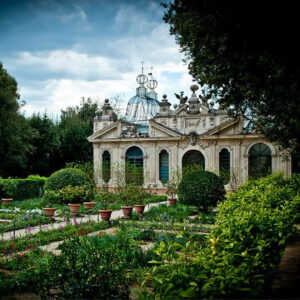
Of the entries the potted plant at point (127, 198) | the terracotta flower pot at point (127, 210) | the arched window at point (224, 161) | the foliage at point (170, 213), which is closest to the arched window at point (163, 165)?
the arched window at point (224, 161)

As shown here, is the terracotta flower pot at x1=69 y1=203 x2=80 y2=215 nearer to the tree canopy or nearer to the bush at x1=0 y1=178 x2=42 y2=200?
the bush at x1=0 y1=178 x2=42 y2=200

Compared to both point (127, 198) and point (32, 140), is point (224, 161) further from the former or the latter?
point (32, 140)

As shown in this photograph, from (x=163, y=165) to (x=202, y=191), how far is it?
1007 cm

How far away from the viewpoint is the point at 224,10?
4.18m

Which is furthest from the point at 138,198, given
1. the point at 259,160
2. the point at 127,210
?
the point at 259,160

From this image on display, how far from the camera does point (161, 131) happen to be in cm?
2305

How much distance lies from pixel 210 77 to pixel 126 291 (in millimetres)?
4639

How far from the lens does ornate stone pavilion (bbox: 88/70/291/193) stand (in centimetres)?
2077

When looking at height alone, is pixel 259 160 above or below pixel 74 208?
above

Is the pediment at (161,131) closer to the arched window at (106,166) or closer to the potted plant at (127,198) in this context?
the arched window at (106,166)

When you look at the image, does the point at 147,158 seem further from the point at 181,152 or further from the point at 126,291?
the point at 126,291

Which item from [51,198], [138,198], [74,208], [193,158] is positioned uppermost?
[193,158]

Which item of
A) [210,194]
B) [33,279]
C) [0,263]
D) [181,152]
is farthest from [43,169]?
[33,279]

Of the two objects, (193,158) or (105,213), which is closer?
(105,213)
